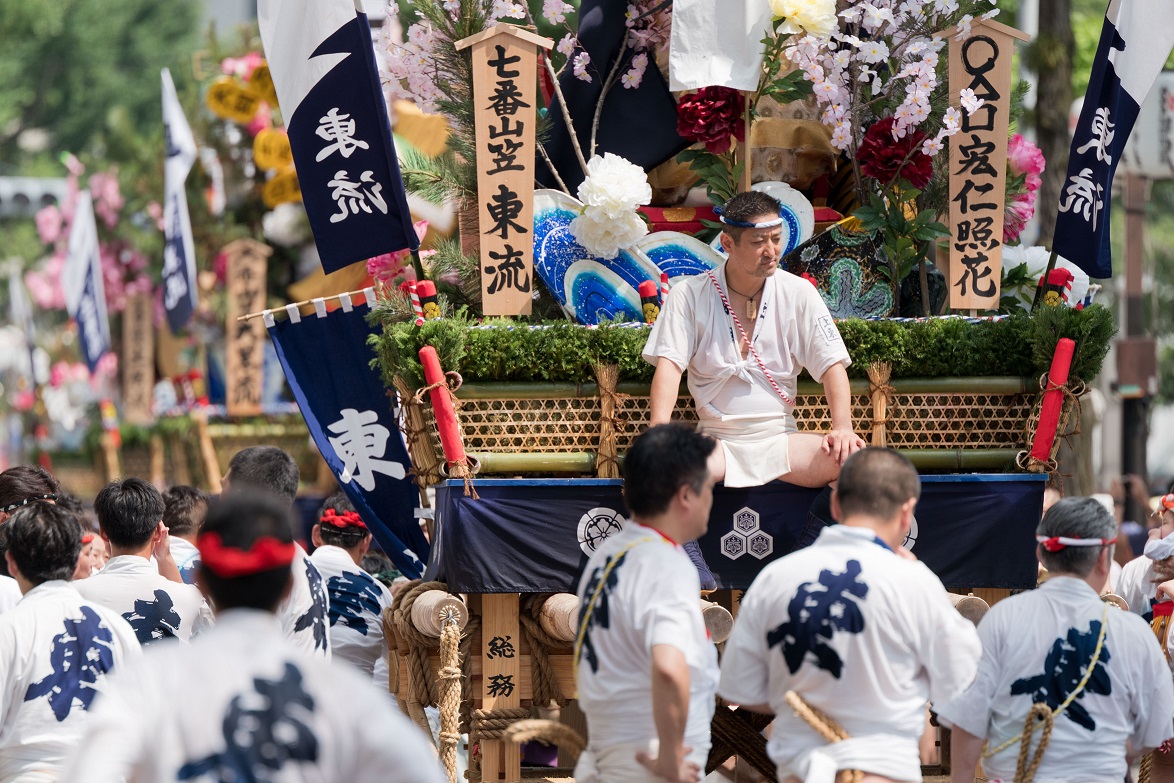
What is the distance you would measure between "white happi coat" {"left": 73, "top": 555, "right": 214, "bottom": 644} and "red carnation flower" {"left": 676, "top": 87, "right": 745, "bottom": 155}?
299 cm

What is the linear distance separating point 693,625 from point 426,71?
11.9 ft

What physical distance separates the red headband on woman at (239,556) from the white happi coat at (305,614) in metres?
1.66

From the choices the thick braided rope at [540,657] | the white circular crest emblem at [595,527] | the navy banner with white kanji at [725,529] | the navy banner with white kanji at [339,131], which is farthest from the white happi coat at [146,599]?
the navy banner with white kanji at [339,131]

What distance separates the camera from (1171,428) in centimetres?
3209

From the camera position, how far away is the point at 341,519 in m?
6.96

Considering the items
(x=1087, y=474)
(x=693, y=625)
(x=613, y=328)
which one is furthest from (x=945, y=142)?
(x=1087, y=474)

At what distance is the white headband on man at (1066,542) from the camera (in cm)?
429

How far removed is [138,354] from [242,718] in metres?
16.5

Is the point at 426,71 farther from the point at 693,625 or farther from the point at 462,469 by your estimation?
the point at 693,625

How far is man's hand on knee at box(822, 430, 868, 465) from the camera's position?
5.36 meters

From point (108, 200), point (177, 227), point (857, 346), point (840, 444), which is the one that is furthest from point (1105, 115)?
point (108, 200)

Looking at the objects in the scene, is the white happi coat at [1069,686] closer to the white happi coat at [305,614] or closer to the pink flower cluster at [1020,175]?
the white happi coat at [305,614]

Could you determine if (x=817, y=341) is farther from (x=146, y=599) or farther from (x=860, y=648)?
(x=146, y=599)

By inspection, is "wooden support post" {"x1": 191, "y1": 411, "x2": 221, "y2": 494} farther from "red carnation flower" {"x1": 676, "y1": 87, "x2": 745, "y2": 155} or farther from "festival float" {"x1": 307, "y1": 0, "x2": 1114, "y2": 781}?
"red carnation flower" {"x1": 676, "y1": 87, "x2": 745, "y2": 155}
